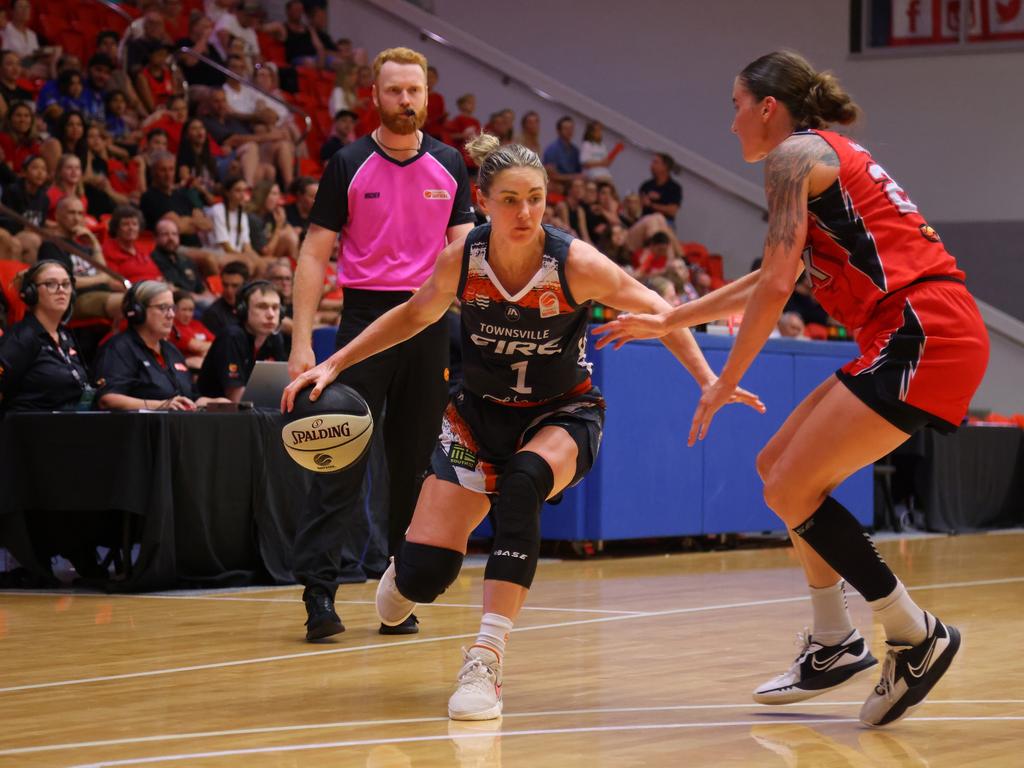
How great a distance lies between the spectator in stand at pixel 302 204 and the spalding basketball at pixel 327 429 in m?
7.33

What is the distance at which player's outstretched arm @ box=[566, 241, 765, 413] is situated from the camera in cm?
393

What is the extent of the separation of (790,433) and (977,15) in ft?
44.9

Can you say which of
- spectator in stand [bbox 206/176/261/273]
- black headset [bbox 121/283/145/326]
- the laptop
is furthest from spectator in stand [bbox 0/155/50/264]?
the laptop

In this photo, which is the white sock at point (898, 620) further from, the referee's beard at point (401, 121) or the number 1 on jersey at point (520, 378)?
the referee's beard at point (401, 121)

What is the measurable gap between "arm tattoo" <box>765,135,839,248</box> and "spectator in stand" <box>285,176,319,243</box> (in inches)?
324

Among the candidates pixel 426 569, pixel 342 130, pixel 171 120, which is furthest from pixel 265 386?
pixel 342 130

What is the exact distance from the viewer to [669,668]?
445 cm

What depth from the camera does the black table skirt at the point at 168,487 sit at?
21.6 ft

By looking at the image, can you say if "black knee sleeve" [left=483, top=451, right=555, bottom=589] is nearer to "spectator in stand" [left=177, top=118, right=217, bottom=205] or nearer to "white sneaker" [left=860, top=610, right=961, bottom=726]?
"white sneaker" [left=860, top=610, right=961, bottom=726]

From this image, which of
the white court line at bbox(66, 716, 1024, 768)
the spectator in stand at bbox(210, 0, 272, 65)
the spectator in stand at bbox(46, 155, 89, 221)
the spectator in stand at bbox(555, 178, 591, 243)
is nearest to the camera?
the white court line at bbox(66, 716, 1024, 768)

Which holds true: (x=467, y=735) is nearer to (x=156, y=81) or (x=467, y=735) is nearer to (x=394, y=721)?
(x=394, y=721)

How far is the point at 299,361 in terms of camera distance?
4695 millimetres

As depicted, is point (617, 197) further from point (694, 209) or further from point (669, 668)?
point (669, 668)

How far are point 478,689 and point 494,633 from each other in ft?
0.56
